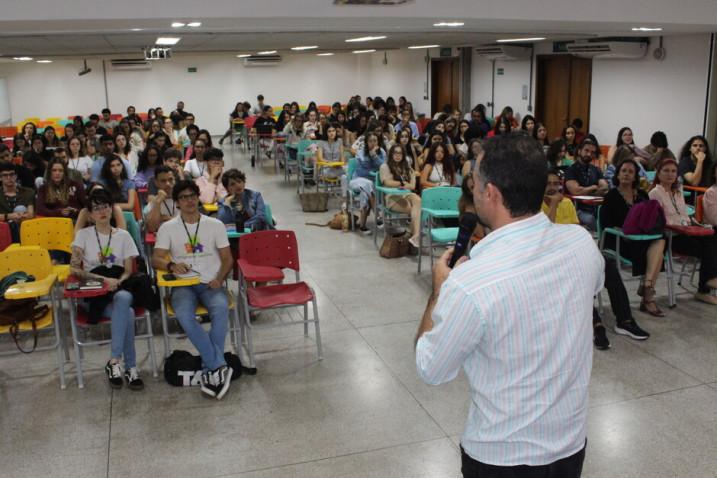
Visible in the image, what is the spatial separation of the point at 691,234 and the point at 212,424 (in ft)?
13.3

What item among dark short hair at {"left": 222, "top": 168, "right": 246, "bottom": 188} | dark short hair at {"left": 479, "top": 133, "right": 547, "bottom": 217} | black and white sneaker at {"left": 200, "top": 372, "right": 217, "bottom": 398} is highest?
dark short hair at {"left": 479, "top": 133, "right": 547, "bottom": 217}

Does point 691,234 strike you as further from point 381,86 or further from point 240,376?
point 381,86

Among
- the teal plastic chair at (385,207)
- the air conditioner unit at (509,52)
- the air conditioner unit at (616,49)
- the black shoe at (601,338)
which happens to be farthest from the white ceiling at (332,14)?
the air conditioner unit at (509,52)

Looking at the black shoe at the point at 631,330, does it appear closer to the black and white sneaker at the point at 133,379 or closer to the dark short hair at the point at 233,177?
the dark short hair at the point at 233,177

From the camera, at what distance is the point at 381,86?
22.3m

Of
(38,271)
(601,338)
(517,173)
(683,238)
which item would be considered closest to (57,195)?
(38,271)

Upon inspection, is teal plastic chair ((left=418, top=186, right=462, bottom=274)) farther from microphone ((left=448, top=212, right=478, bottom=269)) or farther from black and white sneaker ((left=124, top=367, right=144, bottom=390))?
microphone ((left=448, top=212, right=478, bottom=269))

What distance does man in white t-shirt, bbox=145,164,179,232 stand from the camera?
6094 millimetres

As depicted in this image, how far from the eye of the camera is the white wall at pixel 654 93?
1027 centimetres

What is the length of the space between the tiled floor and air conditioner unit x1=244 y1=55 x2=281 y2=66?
17.3 metres

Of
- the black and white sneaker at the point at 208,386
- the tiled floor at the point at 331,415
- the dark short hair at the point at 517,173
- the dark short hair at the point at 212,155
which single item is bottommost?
the tiled floor at the point at 331,415

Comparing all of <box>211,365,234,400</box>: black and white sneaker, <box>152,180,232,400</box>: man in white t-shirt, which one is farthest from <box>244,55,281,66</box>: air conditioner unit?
<box>211,365,234,400</box>: black and white sneaker

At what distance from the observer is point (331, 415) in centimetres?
421

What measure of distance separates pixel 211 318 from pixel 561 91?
10.8 m
